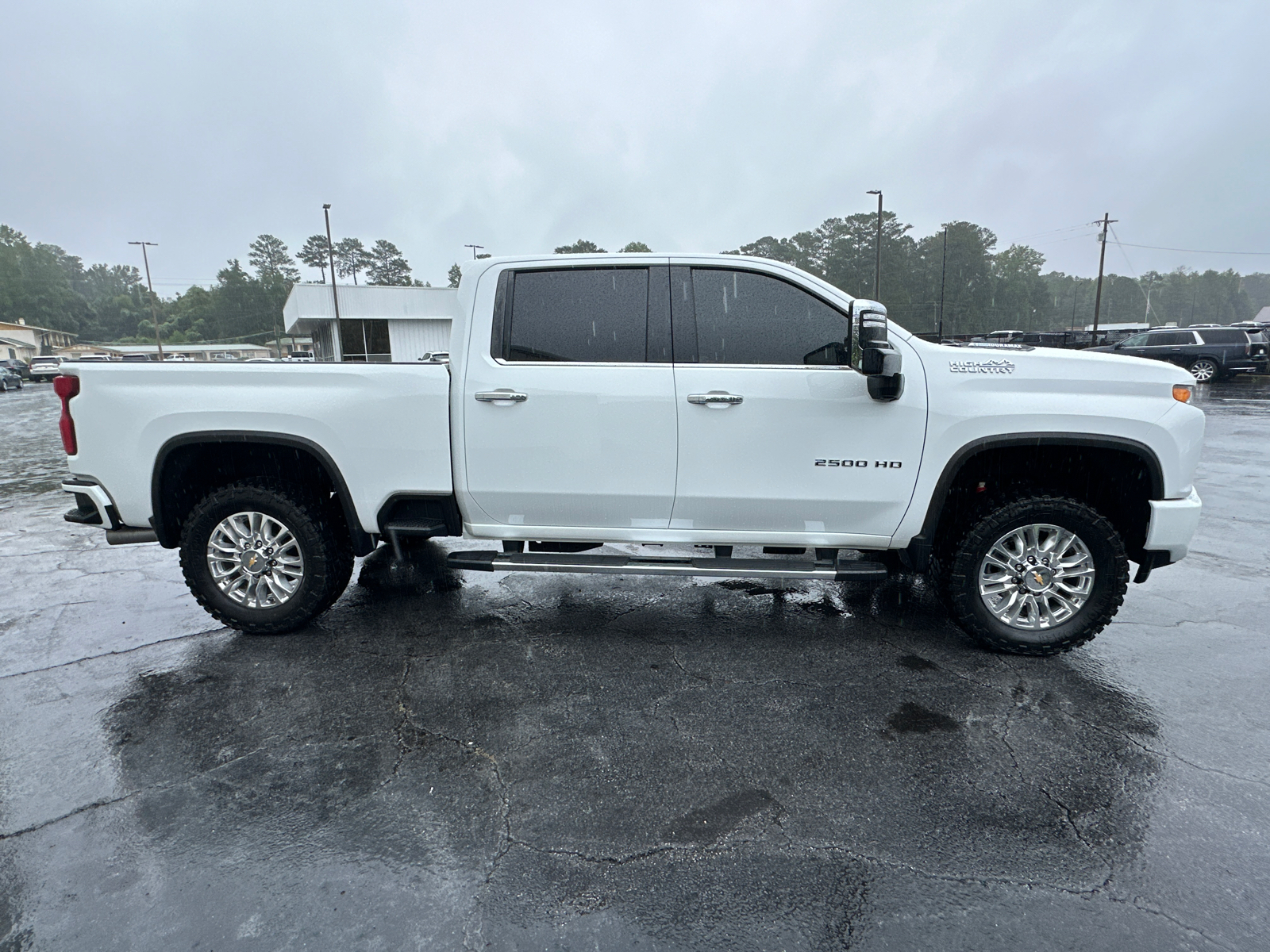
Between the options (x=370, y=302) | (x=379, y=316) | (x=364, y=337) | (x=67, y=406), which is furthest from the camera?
(x=364, y=337)

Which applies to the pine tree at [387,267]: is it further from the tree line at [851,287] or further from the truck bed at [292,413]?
the truck bed at [292,413]

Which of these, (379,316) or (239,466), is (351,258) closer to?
A: (379,316)

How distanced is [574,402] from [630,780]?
1.86 meters

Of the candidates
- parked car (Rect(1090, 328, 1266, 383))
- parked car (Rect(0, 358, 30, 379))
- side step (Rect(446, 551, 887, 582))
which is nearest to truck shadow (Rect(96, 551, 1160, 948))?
side step (Rect(446, 551, 887, 582))

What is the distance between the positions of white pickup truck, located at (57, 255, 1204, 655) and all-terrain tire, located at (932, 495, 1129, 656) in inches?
0.5

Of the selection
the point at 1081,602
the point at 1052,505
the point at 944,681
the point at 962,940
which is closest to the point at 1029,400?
the point at 1052,505

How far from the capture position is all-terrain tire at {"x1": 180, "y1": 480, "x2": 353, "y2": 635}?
392 centimetres

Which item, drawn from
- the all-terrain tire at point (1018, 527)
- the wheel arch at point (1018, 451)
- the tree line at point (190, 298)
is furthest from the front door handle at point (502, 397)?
the tree line at point (190, 298)

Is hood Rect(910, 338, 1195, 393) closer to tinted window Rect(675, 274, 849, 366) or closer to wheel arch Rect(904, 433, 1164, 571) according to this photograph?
wheel arch Rect(904, 433, 1164, 571)

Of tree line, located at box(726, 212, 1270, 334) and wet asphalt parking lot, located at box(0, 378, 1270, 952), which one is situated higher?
tree line, located at box(726, 212, 1270, 334)

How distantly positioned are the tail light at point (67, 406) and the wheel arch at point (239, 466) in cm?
51

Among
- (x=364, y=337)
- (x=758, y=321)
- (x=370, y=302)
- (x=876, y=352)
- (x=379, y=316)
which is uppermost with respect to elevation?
(x=370, y=302)

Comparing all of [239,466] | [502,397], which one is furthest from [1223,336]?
[239,466]

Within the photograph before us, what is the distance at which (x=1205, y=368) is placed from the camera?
22.5m
